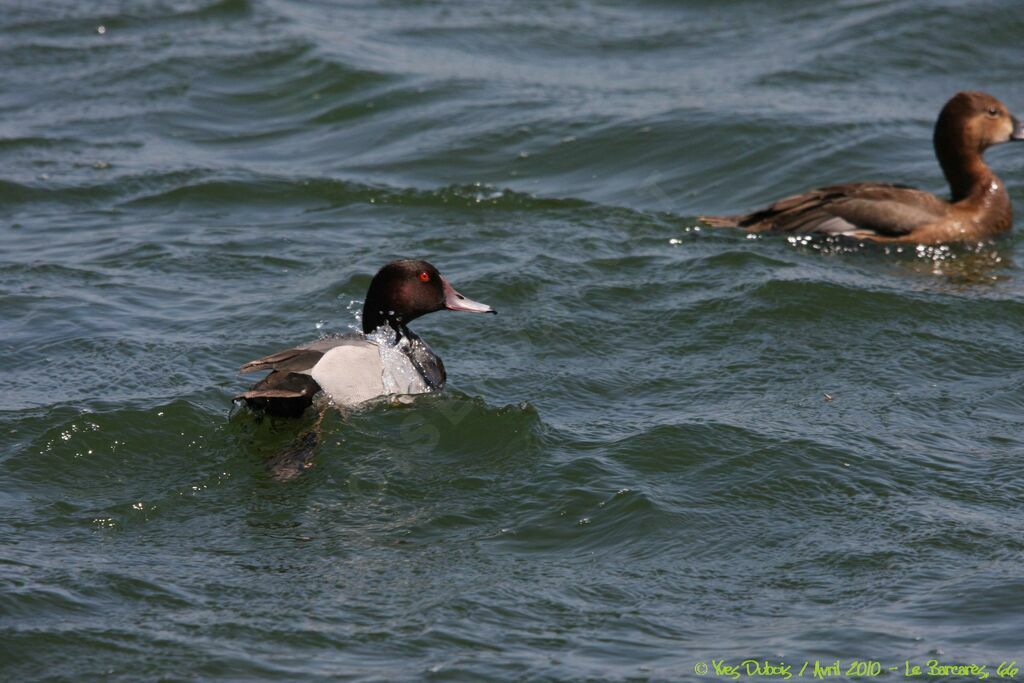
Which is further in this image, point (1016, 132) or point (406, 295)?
point (1016, 132)

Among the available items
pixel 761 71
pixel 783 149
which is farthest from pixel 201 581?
pixel 761 71

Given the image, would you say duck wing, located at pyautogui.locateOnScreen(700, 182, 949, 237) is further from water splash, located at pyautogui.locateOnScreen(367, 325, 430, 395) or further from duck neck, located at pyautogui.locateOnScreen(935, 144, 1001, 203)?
water splash, located at pyautogui.locateOnScreen(367, 325, 430, 395)

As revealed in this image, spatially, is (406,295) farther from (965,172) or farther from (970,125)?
(970,125)

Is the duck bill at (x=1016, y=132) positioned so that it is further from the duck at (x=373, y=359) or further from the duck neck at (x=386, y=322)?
the duck neck at (x=386, y=322)

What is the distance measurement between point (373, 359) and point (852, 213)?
4169mm

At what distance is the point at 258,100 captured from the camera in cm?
1399

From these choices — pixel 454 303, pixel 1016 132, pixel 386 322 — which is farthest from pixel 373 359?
pixel 1016 132

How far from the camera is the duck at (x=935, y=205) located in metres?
10.4

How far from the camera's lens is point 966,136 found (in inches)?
430

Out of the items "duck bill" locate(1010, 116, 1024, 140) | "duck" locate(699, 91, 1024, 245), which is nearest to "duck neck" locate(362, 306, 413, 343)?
"duck" locate(699, 91, 1024, 245)

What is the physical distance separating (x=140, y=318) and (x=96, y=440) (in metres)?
1.82

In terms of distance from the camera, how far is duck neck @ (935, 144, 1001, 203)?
10836mm

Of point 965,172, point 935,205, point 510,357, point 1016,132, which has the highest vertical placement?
point 1016,132

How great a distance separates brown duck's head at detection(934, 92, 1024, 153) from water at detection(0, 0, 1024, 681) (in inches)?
28.7
